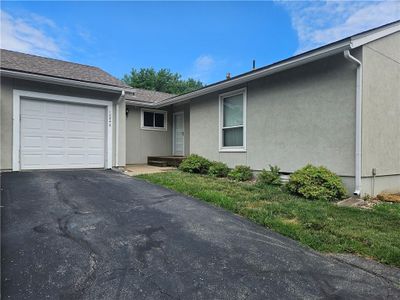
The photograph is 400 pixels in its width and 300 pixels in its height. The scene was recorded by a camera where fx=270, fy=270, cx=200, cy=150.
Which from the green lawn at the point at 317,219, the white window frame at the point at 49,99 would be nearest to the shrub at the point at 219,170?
the green lawn at the point at 317,219

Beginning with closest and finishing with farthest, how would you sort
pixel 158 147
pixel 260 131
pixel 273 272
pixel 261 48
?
pixel 273 272
pixel 260 131
pixel 158 147
pixel 261 48

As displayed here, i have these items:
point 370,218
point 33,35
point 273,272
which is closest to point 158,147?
point 33,35

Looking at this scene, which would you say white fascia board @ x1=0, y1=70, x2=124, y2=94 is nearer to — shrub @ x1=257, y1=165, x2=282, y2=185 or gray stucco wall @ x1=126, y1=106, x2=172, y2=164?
gray stucco wall @ x1=126, y1=106, x2=172, y2=164

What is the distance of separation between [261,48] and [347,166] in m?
15.4

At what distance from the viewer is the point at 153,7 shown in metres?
11.4

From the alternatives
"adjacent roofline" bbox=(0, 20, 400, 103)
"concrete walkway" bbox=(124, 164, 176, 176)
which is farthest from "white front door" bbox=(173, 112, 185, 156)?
"concrete walkway" bbox=(124, 164, 176, 176)

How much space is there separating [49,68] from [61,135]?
8.46ft

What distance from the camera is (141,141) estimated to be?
13.5 metres

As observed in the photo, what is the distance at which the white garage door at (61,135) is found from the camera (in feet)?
28.9

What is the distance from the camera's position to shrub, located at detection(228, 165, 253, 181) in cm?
852

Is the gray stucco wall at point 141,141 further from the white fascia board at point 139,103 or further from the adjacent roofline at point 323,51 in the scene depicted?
the adjacent roofline at point 323,51

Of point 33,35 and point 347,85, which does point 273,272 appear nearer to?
point 347,85

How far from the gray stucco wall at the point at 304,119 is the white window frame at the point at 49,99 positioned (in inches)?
176

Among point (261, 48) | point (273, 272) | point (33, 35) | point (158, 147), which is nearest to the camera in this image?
point (273, 272)
